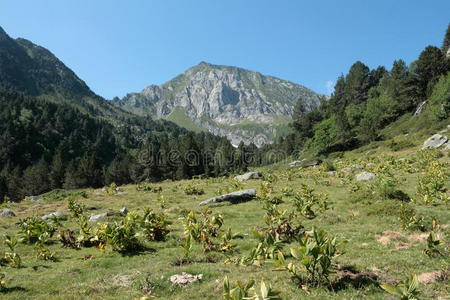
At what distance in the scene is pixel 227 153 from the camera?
124688mm

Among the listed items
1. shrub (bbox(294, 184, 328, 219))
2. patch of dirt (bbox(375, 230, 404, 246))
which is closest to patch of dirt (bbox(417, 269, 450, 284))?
patch of dirt (bbox(375, 230, 404, 246))

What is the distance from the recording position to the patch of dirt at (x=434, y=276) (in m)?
7.91

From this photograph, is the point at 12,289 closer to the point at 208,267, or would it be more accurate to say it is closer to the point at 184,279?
the point at 184,279

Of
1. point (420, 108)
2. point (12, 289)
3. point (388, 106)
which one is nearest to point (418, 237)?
point (12, 289)

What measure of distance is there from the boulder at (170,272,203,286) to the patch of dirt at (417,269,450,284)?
690 cm

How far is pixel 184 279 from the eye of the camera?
28.6 ft

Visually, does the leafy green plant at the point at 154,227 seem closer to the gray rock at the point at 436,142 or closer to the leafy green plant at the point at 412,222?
the leafy green plant at the point at 412,222

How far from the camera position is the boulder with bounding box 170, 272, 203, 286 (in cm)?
857

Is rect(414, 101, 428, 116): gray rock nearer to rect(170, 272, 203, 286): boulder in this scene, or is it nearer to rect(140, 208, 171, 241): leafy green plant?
rect(140, 208, 171, 241): leafy green plant

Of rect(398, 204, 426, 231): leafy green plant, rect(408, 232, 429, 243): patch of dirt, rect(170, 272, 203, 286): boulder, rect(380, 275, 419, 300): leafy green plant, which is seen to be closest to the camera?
rect(380, 275, 419, 300): leafy green plant

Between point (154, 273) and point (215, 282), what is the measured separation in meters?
2.51

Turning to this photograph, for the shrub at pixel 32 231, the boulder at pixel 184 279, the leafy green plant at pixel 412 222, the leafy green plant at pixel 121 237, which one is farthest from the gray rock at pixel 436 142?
the shrub at pixel 32 231

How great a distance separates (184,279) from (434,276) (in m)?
7.83

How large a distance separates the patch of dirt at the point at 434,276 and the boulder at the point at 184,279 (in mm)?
6901
